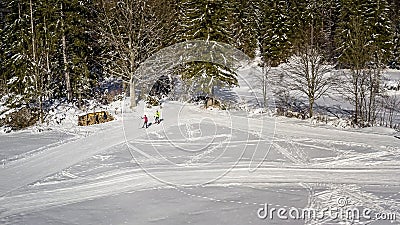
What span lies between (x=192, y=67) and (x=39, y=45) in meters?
11.7

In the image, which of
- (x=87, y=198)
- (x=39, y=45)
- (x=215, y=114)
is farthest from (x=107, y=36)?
(x=87, y=198)

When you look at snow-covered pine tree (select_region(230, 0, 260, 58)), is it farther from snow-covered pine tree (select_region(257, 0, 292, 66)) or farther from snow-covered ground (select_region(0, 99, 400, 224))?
snow-covered ground (select_region(0, 99, 400, 224))

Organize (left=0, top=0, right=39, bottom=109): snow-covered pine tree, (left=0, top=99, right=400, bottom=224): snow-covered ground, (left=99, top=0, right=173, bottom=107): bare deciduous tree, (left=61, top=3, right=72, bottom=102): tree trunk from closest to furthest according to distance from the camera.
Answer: (left=0, top=99, right=400, bottom=224): snow-covered ground
(left=0, top=0, right=39, bottom=109): snow-covered pine tree
(left=99, top=0, right=173, bottom=107): bare deciduous tree
(left=61, top=3, right=72, bottom=102): tree trunk

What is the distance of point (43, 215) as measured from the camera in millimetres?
11570

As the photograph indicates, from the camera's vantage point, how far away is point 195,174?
15.5 meters

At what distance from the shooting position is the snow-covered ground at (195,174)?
38.8 feet

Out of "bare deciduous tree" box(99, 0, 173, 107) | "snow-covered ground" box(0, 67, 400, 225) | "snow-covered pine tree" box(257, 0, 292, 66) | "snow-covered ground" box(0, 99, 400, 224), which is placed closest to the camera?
"snow-covered ground" box(0, 67, 400, 225)

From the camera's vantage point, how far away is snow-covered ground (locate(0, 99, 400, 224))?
466 inches

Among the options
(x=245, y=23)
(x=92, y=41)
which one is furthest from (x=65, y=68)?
(x=245, y=23)

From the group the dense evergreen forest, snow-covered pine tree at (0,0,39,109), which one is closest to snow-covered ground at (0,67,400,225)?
snow-covered pine tree at (0,0,39,109)

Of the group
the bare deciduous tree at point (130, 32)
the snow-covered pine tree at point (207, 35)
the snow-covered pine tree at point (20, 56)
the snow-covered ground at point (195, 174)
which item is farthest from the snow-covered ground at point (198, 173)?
the bare deciduous tree at point (130, 32)

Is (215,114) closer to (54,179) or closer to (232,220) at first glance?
(54,179)

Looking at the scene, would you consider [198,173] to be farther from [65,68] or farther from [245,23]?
[245,23]

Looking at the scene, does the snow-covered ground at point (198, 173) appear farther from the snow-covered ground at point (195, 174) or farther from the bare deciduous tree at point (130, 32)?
the bare deciduous tree at point (130, 32)
